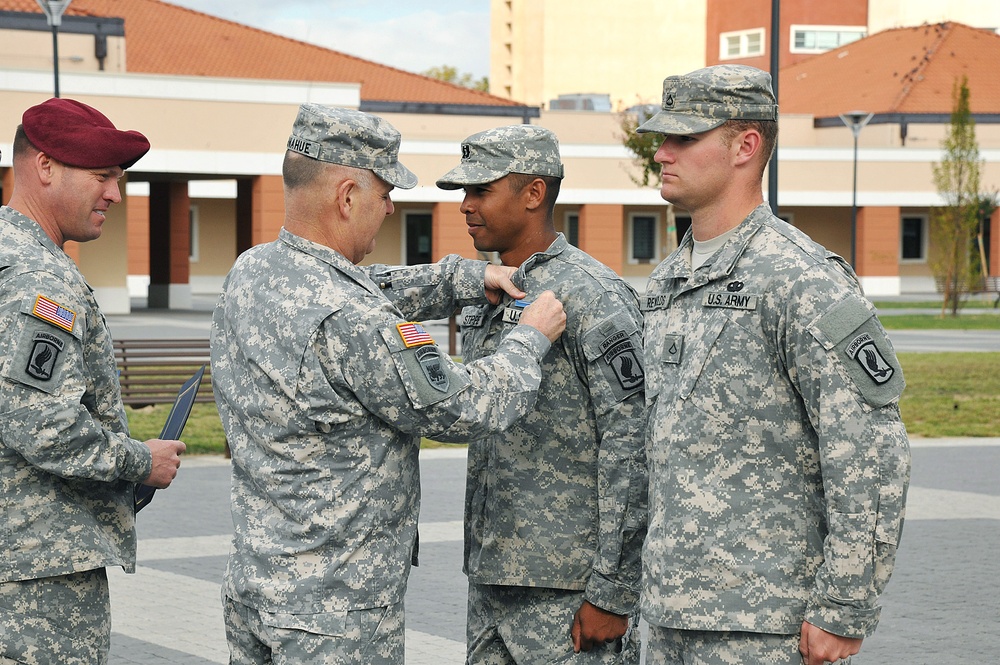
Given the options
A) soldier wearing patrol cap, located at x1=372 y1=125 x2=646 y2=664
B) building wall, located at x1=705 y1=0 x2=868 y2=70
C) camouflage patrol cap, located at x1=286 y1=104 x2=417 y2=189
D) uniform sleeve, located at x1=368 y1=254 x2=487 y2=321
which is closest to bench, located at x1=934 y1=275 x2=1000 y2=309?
building wall, located at x1=705 y1=0 x2=868 y2=70

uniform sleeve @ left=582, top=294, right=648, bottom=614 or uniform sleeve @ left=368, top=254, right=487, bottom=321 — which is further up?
uniform sleeve @ left=368, top=254, right=487, bottom=321

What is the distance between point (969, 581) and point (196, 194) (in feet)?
149

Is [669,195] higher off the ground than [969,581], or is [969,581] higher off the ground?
[669,195]

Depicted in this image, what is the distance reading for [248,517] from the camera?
3309mm

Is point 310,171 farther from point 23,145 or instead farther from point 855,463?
point 855,463

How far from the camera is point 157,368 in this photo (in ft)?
48.8

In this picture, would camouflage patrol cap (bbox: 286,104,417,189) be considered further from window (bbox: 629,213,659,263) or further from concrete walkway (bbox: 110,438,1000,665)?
window (bbox: 629,213,659,263)

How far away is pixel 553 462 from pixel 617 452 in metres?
0.24

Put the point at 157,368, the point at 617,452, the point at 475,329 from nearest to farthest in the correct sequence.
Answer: the point at 617,452 < the point at 475,329 < the point at 157,368

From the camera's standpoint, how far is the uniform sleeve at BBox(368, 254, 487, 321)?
407 cm

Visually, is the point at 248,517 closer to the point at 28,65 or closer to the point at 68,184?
the point at 68,184

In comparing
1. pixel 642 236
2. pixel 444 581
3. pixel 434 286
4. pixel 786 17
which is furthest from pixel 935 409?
pixel 786 17

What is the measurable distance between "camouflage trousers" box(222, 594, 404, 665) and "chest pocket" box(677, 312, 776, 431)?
98 cm

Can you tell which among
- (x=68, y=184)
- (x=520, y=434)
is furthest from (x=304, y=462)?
(x=68, y=184)
